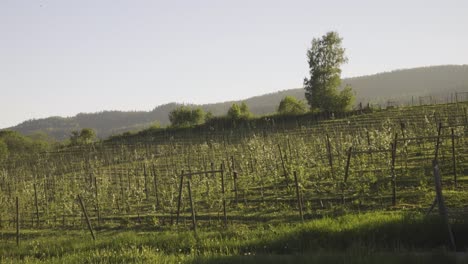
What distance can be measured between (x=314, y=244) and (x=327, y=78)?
50.8 meters

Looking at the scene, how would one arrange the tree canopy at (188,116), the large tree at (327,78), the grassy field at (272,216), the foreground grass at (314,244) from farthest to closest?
the tree canopy at (188,116) → the large tree at (327,78) → the grassy field at (272,216) → the foreground grass at (314,244)

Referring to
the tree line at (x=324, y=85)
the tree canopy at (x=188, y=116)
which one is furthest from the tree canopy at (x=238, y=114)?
the tree canopy at (x=188, y=116)

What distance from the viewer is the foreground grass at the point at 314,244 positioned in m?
9.71

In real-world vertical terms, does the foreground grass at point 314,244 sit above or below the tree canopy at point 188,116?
below

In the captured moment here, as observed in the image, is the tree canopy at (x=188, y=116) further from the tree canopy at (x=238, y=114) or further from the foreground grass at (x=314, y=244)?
the foreground grass at (x=314, y=244)

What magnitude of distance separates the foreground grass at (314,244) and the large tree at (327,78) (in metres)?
46.2

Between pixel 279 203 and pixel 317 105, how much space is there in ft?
139

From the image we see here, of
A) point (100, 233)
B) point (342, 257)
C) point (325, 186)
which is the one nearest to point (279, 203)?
point (325, 186)

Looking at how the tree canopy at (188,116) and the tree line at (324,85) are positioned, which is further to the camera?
the tree canopy at (188,116)

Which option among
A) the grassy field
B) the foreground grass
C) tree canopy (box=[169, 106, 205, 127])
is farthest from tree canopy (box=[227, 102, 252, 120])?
the foreground grass

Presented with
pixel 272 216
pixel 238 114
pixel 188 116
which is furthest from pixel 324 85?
pixel 272 216

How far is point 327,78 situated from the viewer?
6059 centimetres

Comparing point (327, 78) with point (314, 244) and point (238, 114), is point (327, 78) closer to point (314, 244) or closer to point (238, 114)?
point (238, 114)

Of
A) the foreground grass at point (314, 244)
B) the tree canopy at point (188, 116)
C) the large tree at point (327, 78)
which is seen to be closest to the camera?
the foreground grass at point (314, 244)
